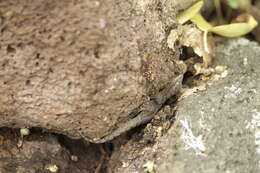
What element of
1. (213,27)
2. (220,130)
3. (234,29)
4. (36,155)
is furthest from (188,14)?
(36,155)

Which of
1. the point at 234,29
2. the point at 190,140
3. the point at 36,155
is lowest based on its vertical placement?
the point at 36,155

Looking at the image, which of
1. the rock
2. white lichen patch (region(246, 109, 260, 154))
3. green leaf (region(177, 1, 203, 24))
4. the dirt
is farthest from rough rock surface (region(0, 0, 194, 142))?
white lichen patch (region(246, 109, 260, 154))

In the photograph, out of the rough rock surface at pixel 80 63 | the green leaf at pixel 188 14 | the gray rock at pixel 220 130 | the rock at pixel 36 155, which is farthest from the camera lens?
the green leaf at pixel 188 14

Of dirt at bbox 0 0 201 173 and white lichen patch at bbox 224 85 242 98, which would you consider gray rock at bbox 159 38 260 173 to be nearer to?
white lichen patch at bbox 224 85 242 98

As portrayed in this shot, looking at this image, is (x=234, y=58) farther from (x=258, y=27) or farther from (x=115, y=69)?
(x=115, y=69)

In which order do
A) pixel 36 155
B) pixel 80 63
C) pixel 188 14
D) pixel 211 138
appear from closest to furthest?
pixel 80 63 < pixel 211 138 < pixel 36 155 < pixel 188 14

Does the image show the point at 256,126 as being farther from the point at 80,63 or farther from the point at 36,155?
the point at 36,155

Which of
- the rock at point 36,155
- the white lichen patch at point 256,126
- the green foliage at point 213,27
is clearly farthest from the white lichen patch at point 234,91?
the rock at point 36,155

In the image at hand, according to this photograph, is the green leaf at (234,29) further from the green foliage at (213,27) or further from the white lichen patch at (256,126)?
the white lichen patch at (256,126)
